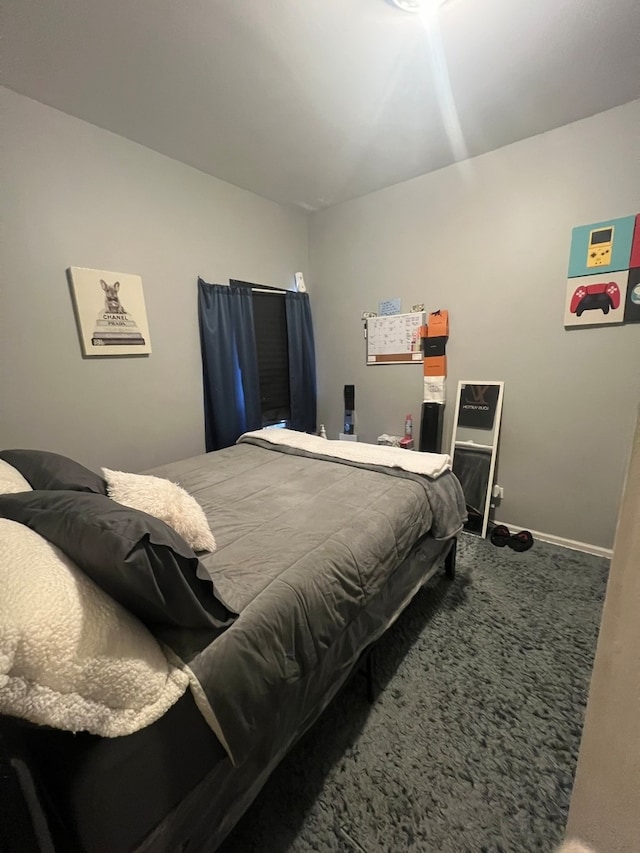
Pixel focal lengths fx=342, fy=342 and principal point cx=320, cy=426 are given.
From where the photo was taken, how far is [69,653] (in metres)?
0.62

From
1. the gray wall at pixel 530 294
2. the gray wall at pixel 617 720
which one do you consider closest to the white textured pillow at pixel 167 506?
the gray wall at pixel 617 720

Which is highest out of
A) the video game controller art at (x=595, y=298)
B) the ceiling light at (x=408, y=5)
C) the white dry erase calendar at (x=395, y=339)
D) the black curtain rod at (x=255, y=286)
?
the ceiling light at (x=408, y=5)

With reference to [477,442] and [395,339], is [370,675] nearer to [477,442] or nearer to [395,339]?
[477,442]

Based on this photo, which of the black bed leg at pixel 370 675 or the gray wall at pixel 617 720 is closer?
the gray wall at pixel 617 720

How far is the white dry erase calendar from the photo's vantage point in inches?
112

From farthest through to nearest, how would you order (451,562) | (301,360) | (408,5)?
(301,360) < (451,562) < (408,5)

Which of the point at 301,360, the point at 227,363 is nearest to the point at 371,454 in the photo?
the point at 227,363

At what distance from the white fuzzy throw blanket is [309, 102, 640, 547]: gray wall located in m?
0.83

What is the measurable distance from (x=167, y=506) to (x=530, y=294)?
258cm

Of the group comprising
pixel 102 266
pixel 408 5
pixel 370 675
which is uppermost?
pixel 408 5

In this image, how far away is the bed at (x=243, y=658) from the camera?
64 cm

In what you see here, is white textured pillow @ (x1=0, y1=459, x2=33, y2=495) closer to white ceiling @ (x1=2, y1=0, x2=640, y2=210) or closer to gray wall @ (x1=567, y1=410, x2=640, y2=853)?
gray wall @ (x1=567, y1=410, x2=640, y2=853)

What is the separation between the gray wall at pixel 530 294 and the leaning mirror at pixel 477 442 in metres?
0.09

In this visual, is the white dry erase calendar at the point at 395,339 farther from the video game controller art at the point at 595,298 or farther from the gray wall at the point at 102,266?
the gray wall at the point at 102,266
